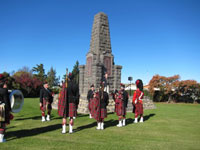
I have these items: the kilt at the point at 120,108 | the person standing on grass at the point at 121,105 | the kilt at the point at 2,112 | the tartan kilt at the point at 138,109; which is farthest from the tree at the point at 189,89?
the kilt at the point at 2,112

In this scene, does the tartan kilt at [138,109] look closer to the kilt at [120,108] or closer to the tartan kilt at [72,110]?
the kilt at [120,108]

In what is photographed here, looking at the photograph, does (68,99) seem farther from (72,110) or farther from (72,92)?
(72,110)

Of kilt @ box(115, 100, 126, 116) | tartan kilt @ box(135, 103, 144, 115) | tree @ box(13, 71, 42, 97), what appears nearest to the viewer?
kilt @ box(115, 100, 126, 116)

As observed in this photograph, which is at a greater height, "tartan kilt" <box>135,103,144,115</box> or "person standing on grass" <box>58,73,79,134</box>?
"person standing on grass" <box>58,73,79,134</box>

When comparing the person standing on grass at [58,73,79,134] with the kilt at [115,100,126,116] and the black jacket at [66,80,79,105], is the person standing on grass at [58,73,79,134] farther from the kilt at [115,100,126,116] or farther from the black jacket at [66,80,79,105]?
the kilt at [115,100,126,116]

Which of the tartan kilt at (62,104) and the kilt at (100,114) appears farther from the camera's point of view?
the kilt at (100,114)

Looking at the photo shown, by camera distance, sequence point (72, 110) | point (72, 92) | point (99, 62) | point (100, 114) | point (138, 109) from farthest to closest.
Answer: point (99, 62) < point (138, 109) < point (100, 114) < point (72, 92) < point (72, 110)

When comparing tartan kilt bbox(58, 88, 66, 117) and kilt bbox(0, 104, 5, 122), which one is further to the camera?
A: tartan kilt bbox(58, 88, 66, 117)

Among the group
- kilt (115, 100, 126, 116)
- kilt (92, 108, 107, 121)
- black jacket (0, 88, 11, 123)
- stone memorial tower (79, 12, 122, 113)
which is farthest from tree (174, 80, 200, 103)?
black jacket (0, 88, 11, 123)

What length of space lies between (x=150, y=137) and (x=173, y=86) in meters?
27.4

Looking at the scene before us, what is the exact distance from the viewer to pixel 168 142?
538 cm

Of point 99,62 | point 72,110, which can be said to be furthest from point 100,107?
point 99,62

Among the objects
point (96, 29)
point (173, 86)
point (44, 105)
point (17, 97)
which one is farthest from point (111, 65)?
point (173, 86)

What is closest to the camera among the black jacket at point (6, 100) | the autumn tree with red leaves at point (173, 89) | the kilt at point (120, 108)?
the black jacket at point (6, 100)
